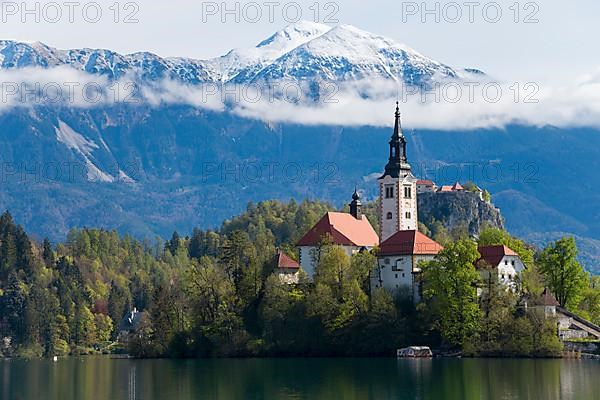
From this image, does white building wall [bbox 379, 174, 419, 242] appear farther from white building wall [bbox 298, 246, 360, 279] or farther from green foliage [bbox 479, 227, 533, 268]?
green foliage [bbox 479, 227, 533, 268]

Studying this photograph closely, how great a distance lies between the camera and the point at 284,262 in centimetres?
13175

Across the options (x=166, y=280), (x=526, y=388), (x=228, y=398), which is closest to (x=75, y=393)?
(x=228, y=398)

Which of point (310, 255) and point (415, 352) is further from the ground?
point (310, 255)

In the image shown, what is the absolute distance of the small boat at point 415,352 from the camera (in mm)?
115125

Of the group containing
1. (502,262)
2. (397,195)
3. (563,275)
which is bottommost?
(563,275)

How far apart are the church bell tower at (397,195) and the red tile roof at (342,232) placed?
185 centimetres

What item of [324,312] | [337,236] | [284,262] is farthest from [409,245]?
[337,236]

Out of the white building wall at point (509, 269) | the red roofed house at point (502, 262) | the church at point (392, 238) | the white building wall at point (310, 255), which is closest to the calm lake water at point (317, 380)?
the red roofed house at point (502, 262)

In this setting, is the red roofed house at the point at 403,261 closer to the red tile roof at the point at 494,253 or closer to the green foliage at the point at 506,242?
the red tile roof at the point at 494,253

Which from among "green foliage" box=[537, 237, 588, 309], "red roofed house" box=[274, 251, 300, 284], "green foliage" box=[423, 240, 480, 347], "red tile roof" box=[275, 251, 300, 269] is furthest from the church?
"green foliage" box=[423, 240, 480, 347]

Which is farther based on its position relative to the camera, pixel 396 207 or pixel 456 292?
pixel 396 207

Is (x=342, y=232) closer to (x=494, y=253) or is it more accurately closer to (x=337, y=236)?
(x=337, y=236)

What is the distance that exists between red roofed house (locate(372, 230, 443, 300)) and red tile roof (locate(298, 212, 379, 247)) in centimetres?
931

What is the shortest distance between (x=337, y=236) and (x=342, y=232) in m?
1.42
